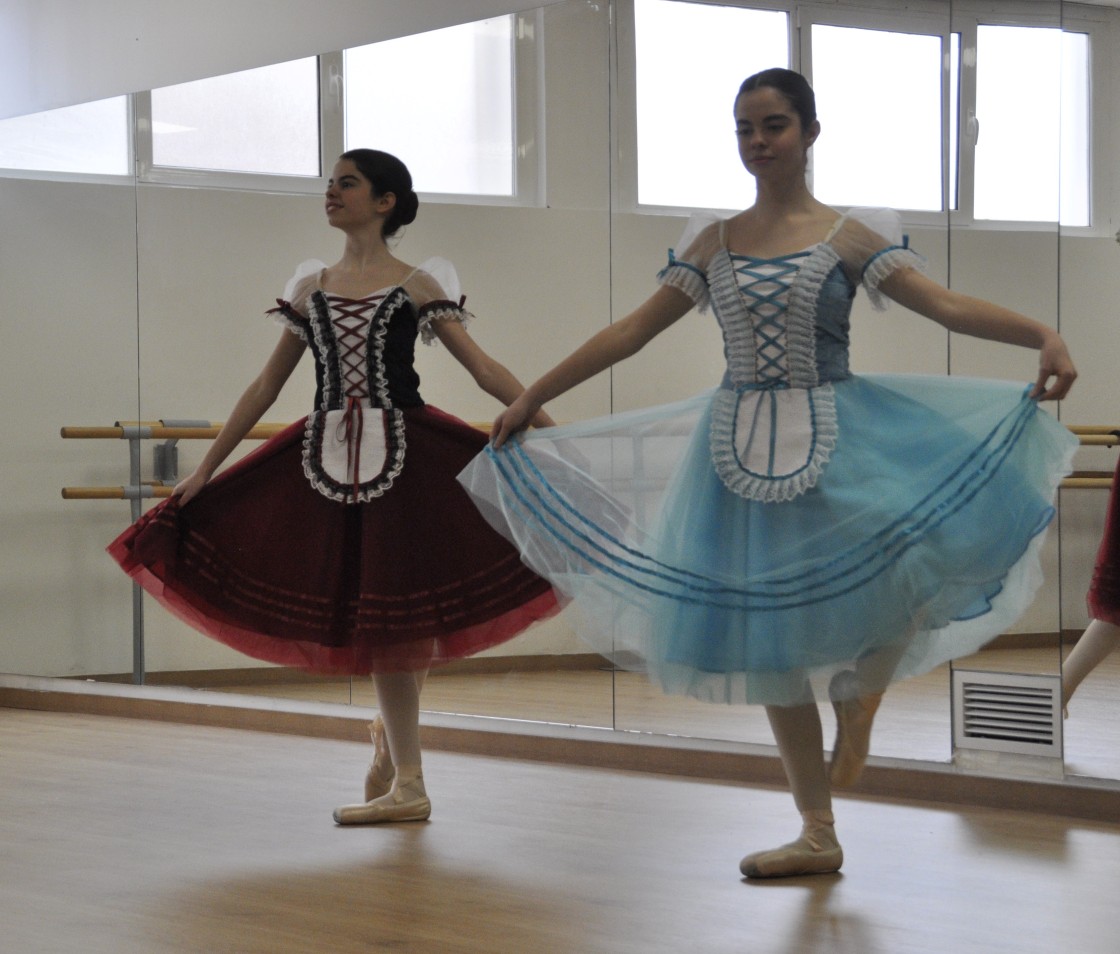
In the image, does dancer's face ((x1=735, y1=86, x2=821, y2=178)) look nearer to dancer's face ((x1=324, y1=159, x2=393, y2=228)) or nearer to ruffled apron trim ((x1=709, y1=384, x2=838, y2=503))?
ruffled apron trim ((x1=709, y1=384, x2=838, y2=503))

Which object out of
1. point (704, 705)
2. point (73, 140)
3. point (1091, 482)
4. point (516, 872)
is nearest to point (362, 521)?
point (516, 872)

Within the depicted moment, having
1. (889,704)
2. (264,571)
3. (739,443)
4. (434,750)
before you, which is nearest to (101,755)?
(434,750)

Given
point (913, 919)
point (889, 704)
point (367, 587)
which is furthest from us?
point (889, 704)

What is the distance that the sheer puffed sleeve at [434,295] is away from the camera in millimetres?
3008

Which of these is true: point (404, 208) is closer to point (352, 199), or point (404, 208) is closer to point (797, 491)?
point (352, 199)

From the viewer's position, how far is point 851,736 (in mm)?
2439

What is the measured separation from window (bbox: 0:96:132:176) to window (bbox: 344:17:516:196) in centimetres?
98

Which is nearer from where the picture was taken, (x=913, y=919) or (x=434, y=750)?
(x=913, y=919)

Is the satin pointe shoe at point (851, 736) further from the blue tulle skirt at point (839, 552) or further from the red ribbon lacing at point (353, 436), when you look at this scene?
the red ribbon lacing at point (353, 436)

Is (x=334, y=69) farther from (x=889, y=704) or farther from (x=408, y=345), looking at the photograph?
(x=889, y=704)

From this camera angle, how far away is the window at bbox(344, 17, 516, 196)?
4082 millimetres

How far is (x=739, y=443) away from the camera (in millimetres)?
2447

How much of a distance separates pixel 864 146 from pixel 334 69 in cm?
178

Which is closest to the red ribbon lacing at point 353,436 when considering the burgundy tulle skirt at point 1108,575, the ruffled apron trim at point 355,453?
the ruffled apron trim at point 355,453
